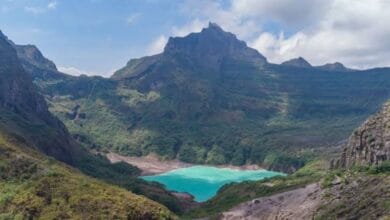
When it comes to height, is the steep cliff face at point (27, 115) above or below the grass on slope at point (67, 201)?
above

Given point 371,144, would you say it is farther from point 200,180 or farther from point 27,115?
point 27,115

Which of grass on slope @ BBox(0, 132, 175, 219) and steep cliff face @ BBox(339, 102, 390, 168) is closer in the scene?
grass on slope @ BBox(0, 132, 175, 219)

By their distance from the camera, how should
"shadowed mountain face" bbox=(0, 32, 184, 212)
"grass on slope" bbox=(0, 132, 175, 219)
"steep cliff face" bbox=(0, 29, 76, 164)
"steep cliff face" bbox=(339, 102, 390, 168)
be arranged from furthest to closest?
1. "steep cliff face" bbox=(0, 29, 76, 164)
2. "shadowed mountain face" bbox=(0, 32, 184, 212)
3. "steep cliff face" bbox=(339, 102, 390, 168)
4. "grass on slope" bbox=(0, 132, 175, 219)

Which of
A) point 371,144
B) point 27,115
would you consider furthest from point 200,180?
point 371,144

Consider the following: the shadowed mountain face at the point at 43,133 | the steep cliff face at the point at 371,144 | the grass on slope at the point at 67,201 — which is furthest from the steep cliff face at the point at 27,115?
the steep cliff face at the point at 371,144

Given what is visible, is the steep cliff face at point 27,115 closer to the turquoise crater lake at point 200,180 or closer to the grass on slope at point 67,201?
the turquoise crater lake at point 200,180

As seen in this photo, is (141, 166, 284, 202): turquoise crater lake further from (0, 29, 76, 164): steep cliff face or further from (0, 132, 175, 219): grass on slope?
(0, 132, 175, 219): grass on slope

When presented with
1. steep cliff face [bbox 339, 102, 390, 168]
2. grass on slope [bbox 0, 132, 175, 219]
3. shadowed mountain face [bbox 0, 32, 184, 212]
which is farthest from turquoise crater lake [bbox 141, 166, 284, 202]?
grass on slope [bbox 0, 132, 175, 219]

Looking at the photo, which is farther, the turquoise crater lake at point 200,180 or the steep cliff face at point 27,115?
the turquoise crater lake at point 200,180
